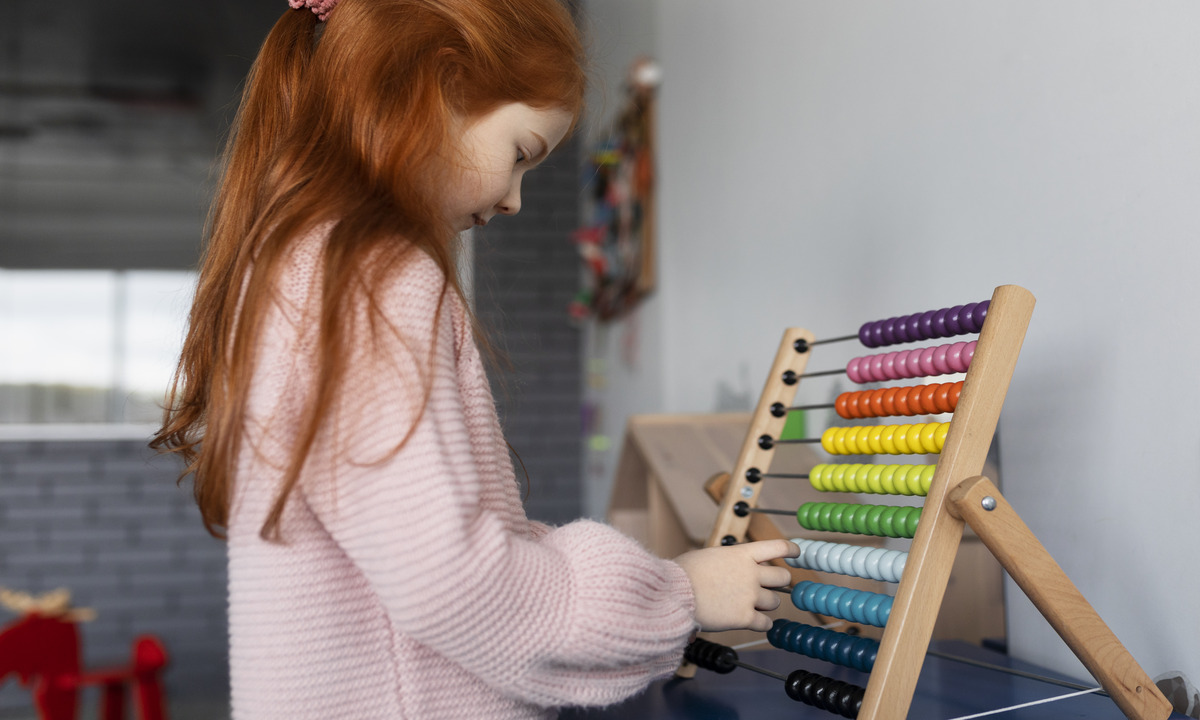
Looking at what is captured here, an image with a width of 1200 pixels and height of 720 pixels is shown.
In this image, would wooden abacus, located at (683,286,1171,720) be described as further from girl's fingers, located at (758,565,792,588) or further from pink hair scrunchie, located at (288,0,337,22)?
pink hair scrunchie, located at (288,0,337,22)

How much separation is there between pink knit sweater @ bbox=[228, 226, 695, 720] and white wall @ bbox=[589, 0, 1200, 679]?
1.77 feet

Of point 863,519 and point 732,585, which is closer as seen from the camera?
point 732,585

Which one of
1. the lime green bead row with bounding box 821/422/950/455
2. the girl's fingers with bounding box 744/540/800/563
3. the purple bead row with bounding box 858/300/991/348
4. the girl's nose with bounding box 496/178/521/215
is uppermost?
the girl's nose with bounding box 496/178/521/215

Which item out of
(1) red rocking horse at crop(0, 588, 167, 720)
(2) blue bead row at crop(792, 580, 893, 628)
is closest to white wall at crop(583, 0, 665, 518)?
(1) red rocking horse at crop(0, 588, 167, 720)

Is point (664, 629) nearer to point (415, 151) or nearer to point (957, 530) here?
point (957, 530)

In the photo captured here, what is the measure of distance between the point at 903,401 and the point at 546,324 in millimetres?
3381

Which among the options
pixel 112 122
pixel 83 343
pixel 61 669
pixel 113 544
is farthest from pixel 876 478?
pixel 112 122

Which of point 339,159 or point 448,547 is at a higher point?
point 339,159

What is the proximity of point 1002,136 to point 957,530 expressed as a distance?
0.64 meters

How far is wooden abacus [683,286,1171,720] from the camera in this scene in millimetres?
A: 785

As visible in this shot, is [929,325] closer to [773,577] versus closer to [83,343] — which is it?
[773,577]

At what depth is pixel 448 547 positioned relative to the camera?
678 millimetres

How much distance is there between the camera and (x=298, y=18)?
943 mm

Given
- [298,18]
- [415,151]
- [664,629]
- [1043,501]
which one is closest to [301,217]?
[415,151]
